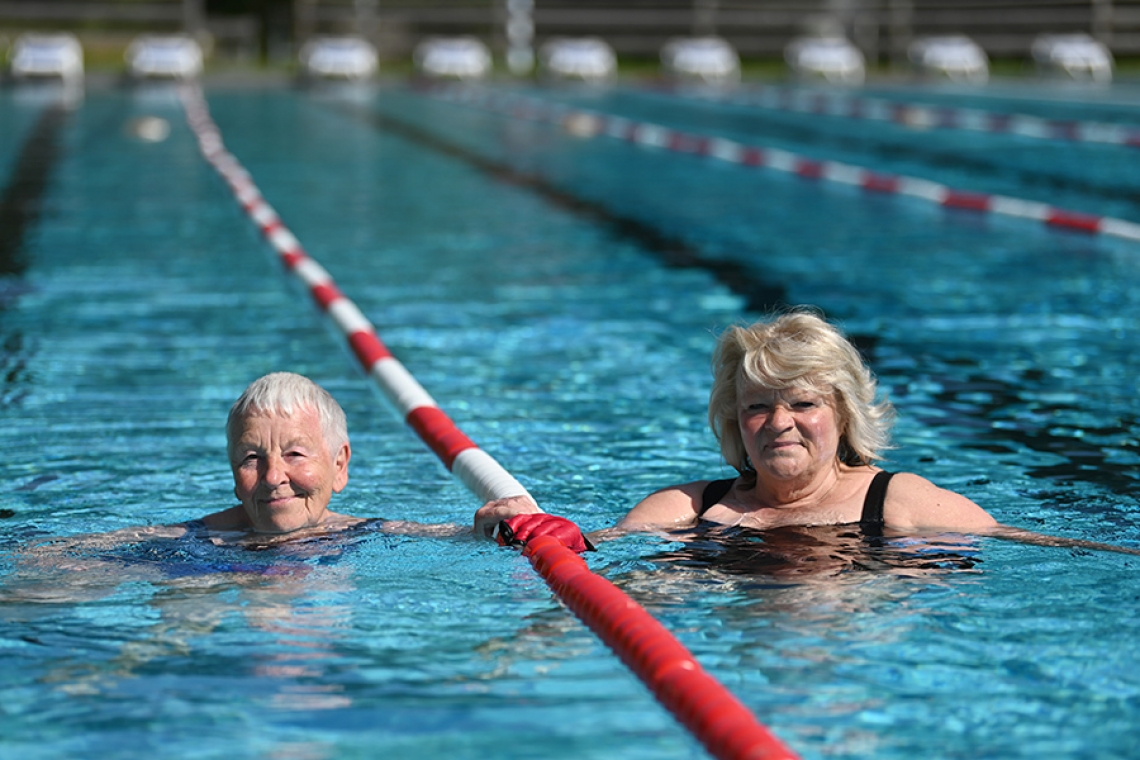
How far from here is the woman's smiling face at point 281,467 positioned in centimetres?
344

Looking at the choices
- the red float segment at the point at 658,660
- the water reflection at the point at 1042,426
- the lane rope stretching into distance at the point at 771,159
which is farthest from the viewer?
the lane rope stretching into distance at the point at 771,159

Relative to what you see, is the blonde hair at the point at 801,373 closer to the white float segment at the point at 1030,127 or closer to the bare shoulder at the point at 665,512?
the bare shoulder at the point at 665,512

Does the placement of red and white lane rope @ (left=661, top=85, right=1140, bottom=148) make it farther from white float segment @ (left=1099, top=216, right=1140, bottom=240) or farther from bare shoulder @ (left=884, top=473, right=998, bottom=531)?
bare shoulder @ (left=884, top=473, right=998, bottom=531)

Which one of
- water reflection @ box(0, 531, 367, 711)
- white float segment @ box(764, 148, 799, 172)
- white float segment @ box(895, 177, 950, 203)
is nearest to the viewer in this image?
water reflection @ box(0, 531, 367, 711)

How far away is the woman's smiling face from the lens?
3436mm

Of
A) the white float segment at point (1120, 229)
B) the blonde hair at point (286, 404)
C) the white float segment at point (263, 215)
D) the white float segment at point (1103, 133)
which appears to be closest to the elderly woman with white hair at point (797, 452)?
the blonde hair at point (286, 404)

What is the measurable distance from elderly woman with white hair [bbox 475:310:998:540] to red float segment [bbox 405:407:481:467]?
33.0 inches

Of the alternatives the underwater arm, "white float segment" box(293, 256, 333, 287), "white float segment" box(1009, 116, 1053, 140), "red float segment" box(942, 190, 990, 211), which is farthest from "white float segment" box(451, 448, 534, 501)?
"white float segment" box(1009, 116, 1053, 140)

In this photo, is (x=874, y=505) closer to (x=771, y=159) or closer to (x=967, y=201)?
(x=967, y=201)

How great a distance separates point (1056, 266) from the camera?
8.19m

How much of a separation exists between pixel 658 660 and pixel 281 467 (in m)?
1.15

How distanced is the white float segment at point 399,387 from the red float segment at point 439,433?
68 millimetres

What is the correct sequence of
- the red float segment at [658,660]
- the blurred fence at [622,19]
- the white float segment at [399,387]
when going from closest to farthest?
the red float segment at [658,660], the white float segment at [399,387], the blurred fence at [622,19]

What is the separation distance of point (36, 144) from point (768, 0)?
18.3 meters
